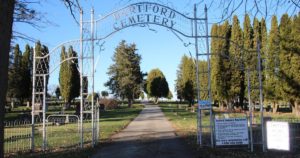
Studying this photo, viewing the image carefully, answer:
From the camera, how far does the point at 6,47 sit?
466 centimetres

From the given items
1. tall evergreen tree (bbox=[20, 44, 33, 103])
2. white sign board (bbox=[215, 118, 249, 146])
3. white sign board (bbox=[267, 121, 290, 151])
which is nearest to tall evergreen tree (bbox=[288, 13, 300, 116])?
white sign board (bbox=[215, 118, 249, 146])

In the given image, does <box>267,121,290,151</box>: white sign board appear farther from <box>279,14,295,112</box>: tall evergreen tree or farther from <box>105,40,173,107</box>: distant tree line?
<box>105,40,173,107</box>: distant tree line

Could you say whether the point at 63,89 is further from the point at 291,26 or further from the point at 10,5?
the point at 10,5

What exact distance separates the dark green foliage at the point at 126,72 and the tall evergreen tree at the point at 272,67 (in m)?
39.9

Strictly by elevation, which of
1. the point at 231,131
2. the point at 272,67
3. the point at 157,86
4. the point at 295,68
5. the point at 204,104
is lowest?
the point at 231,131

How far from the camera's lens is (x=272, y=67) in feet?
140

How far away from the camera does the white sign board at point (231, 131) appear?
14734mm

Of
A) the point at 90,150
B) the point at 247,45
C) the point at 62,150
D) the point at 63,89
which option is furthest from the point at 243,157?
the point at 63,89

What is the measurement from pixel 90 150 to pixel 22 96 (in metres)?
55.9

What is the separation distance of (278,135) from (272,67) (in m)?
31.3

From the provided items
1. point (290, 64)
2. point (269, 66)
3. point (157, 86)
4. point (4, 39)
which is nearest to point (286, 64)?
point (290, 64)

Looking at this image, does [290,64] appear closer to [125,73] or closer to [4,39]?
[4,39]

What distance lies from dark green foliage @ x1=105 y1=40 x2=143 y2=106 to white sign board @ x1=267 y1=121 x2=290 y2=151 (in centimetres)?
6736

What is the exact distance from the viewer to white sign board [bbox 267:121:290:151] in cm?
1244
